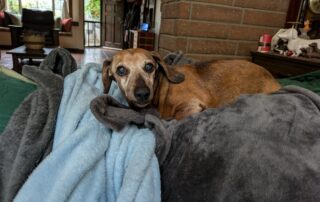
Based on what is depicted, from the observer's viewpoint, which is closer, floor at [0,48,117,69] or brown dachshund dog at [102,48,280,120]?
Result: brown dachshund dog at [102,48,280,120]

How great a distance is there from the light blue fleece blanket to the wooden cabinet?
139cm

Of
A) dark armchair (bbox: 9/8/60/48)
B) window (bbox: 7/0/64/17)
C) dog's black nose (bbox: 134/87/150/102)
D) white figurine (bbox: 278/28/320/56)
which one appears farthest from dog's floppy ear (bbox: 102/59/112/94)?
window (bbox: 7/0/64/17)

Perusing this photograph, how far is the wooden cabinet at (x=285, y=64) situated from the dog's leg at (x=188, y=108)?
0.94 m

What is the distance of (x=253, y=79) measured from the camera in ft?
4.16

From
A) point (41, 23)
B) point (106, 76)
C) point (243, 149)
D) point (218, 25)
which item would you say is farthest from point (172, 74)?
point (41, 23)

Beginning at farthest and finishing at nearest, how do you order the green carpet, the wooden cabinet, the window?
1. the window
2. the wooden cabinet
3. the green carpet

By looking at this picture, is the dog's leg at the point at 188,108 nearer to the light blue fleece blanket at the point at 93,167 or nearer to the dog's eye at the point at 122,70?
the dog's eye at the point at 122,70

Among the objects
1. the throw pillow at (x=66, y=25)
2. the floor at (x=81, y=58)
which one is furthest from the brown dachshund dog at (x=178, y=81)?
the throw pillow at (x=66, y=25)

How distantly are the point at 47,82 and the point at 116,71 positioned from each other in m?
0.41

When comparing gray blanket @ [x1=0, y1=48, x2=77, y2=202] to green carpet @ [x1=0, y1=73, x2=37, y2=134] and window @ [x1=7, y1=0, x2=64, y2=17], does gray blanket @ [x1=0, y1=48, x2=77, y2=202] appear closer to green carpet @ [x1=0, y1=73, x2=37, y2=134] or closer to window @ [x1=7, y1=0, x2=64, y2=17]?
green carpet @ [x1=0, y1=73, x2=37, y2=134]

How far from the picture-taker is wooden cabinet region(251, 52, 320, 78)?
1600 mm

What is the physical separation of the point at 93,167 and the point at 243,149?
0.34 m

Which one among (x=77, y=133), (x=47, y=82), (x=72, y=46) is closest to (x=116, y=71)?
(x=47, y=82)

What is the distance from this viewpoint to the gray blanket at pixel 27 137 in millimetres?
602
